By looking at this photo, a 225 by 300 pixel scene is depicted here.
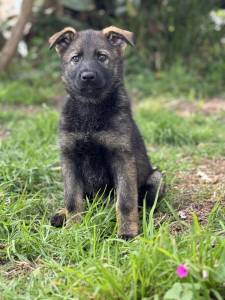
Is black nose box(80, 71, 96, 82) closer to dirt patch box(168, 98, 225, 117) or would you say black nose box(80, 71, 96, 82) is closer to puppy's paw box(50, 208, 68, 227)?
puppy's paw box(50, 208, 68, 227)

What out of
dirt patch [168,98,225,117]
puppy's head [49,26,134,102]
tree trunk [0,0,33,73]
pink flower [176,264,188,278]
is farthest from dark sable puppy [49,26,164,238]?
tree trunk [0,0,33,73]

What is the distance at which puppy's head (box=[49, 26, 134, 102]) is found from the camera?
4.11 meters

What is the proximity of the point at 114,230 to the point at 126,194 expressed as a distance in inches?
13.1

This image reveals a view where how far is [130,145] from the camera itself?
4023mm

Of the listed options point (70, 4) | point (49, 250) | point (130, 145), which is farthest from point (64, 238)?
point (70, 4)

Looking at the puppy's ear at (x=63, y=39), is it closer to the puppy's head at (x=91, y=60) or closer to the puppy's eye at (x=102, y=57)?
the puppy's head at (x=91, y=60)

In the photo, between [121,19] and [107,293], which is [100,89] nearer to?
[107,293]

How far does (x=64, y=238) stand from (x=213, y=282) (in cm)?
119

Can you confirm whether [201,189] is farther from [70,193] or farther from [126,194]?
[70,193]

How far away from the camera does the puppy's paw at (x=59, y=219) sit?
4.09 metres

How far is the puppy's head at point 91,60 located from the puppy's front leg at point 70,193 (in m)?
0.52

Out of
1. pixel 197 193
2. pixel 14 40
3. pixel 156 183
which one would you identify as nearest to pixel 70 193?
pixel 156 183

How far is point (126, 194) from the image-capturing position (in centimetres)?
395

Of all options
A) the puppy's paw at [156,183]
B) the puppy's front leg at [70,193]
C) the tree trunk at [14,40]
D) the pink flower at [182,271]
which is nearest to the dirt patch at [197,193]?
the puppy's paw at [156,183]
